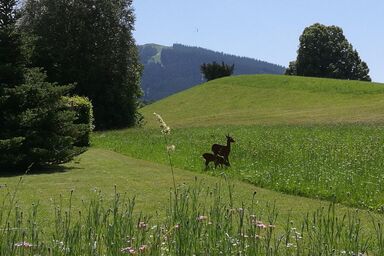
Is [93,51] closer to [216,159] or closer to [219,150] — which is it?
[219,150]

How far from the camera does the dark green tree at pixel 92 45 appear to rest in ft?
162

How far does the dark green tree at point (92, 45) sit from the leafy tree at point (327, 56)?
225 ft

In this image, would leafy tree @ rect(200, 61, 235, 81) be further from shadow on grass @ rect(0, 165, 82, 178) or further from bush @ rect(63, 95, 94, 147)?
shadow on grass @ rect(0, 165, 82, 178)

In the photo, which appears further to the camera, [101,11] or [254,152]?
[101,11]

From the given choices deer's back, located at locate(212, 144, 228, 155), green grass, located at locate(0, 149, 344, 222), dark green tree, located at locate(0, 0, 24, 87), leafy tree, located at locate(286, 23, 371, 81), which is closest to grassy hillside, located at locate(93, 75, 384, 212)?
deer's back, located at locate(212, 144, 228, 155)

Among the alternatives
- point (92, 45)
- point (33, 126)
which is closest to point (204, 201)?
point (33, 126)

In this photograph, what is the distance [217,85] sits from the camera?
295 feet

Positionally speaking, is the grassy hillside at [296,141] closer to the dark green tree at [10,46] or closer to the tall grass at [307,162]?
the tall grass at [307,162]

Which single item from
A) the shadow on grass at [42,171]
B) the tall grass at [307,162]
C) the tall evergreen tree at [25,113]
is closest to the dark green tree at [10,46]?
the tall evergreen tree at [25,113]

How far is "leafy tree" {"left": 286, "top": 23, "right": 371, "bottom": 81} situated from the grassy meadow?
270 ft

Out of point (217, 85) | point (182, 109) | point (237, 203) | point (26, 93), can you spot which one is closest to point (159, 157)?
point (26, 93)

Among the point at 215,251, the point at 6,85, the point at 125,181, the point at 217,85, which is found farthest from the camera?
the point at 217,85

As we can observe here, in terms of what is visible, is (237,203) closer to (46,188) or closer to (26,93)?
(46,188)

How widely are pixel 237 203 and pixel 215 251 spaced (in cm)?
764
